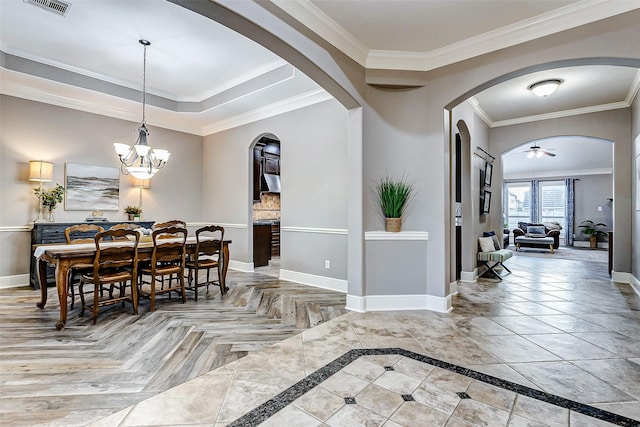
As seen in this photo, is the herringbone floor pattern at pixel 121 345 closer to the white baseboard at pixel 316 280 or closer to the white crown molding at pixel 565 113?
the white baseboard at pixel 316 280

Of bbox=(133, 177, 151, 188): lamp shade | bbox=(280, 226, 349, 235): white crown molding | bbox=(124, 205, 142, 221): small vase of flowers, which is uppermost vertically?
bbox=(133, 177, 151, 188): lamp shade

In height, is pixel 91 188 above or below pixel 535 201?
below

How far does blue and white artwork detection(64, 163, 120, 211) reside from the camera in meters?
5.11

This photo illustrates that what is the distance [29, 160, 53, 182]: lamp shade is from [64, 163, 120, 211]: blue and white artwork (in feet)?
1.17

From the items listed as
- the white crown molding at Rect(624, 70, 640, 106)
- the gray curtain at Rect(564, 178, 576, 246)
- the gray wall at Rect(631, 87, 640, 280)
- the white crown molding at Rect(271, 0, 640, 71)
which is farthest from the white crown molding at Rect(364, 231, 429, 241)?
the gray curtain at Rect(564, 178, 576, 246)

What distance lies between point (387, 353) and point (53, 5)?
457cm

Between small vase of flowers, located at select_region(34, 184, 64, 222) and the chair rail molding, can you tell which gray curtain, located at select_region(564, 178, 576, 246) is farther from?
the chair rail molding

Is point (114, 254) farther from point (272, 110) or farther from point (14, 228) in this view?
point (272, 110)

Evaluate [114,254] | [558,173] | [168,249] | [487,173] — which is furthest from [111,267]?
[558,173]

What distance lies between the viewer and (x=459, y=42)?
3.32 meters

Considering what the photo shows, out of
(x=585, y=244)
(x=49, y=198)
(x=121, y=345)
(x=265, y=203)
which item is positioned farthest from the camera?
(x=585, y=244)

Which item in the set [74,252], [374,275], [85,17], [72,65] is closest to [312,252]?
[374,275]

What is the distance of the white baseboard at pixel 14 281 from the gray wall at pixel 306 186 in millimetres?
3153

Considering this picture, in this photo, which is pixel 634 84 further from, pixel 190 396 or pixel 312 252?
pixel 190 396
